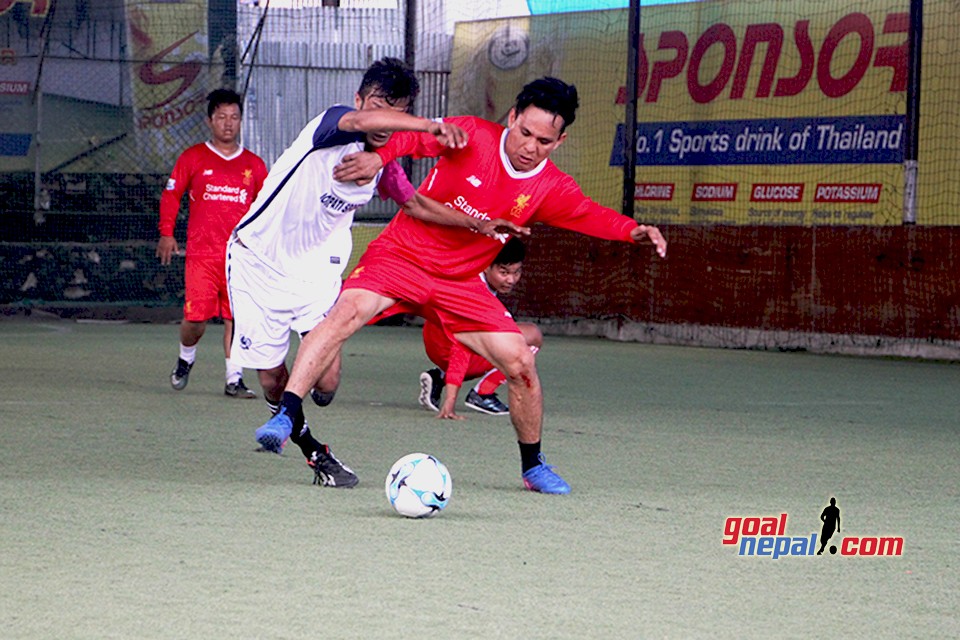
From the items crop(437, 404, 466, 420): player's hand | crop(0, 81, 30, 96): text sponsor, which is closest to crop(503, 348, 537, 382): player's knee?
crop(437, 404, 466, 420): player's hand

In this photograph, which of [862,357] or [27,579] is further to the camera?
[862,357]

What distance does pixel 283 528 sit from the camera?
514 cm

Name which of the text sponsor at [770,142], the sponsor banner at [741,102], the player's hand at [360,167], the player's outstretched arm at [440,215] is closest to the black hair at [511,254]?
the player's outstretched arm at [440,215]

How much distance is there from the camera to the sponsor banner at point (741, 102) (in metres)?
16.7

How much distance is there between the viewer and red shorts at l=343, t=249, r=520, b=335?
6.31 m

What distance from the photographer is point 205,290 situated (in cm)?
1052

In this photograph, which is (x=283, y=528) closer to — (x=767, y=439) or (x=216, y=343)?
(x=767, y=439)

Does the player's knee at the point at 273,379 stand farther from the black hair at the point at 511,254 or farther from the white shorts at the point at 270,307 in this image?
the black hair at the point at 511,254

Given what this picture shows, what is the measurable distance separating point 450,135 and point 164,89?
577 inches

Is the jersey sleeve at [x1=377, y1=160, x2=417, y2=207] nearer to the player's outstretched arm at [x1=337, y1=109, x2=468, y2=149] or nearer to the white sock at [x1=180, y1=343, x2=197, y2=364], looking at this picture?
the player's outstretched arm at [x1=337, y1=109, x2=468, y2=149]

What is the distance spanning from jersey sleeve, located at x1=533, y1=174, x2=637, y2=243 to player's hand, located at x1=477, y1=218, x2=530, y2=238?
0.31 m

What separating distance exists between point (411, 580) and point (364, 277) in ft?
7.24

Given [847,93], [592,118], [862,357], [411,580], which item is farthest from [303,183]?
[592,118]
